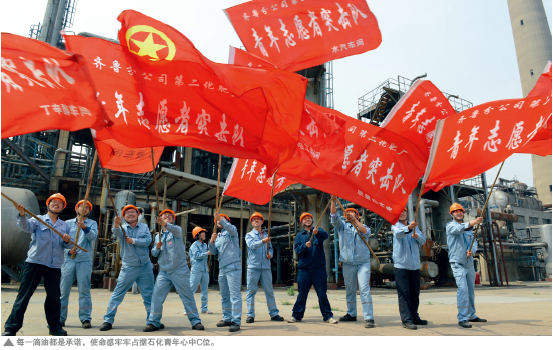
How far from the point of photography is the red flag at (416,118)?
6.01 metres

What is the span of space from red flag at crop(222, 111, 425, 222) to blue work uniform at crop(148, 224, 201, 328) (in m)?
1.88

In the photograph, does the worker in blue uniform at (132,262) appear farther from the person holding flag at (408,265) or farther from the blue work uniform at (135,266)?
the person holding flag at (408,265)

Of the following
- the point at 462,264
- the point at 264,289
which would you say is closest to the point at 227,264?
the point at 264,289

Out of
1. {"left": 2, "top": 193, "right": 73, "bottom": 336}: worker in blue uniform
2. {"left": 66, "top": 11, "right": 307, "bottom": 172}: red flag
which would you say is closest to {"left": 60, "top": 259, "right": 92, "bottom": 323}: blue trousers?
{"left": 2, "top": 193, "right": 73, "bottom": 336}: worker in blue uniform

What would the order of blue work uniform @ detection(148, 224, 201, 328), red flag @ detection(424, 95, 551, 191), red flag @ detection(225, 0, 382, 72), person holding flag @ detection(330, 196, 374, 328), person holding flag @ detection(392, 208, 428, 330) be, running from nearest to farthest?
red flag @ detection(424, 95, 551, 191)
blue work uniform @ detection(148, 224, 201, 328)
person holding flag @ detection(392, 208, 428, 330)
person holding flag @ detection(330, 196, 374, 328)
red flag @ detection(225, 0, 382, 72)

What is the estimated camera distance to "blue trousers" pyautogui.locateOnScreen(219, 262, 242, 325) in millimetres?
5527

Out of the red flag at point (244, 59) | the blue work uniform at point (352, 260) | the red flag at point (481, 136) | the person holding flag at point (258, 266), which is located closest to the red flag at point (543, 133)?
the red flag at point (481, 136)

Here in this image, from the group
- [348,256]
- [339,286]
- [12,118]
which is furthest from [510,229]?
[12,118]

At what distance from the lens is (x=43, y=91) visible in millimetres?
3891

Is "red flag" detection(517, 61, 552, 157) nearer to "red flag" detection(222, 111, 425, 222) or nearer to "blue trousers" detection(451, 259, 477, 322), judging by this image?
"red flag" detection(222, 111, 425, 222)

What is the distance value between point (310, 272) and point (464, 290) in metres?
2.37

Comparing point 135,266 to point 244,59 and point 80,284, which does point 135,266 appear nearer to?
point 80,284

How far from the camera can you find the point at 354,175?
5.68 m

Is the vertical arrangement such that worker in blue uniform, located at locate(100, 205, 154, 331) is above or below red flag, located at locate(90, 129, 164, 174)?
below
